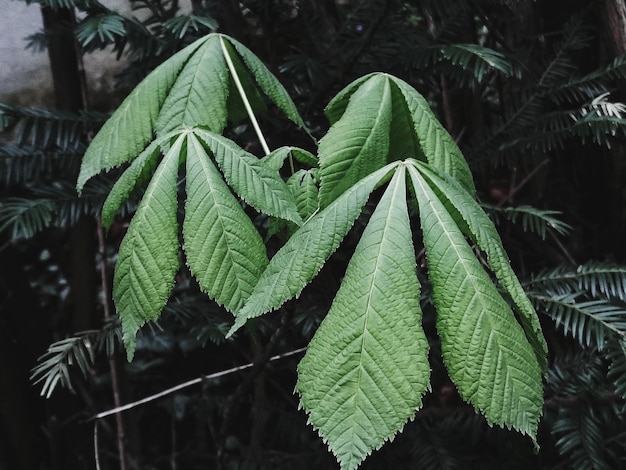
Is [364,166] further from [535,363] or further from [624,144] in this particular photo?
[624,144]

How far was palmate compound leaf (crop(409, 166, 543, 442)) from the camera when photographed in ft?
1.31

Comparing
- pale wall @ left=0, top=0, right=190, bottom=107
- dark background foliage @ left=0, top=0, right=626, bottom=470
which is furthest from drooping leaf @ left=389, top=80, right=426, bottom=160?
pale wall @ left=0, top=0, right=190, bottom=107

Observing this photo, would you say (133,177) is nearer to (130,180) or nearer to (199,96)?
(130,180)

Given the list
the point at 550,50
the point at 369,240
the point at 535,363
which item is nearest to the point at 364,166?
the point at 369,240

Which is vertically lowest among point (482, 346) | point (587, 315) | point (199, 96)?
point (587, 315)

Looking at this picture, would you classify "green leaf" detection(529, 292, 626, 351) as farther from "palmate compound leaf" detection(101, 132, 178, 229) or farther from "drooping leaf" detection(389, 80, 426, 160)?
"palmate compound leaf" detection(101, 132, 178, 229)

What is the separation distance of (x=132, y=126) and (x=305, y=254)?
268mm

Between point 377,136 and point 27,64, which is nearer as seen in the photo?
point 377,136

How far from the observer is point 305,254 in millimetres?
443

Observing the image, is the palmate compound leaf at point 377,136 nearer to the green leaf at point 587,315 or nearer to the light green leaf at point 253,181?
the light green leaf at point 253,181

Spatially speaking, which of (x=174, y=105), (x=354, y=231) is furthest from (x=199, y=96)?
(x=354, y=231)

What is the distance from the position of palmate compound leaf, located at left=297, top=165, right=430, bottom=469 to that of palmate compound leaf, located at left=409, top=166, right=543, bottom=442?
0.08ft

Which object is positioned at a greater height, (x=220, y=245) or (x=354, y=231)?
(x=220, y=245)

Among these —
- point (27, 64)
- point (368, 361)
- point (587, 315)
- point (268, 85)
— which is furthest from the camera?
point (27, 64)
